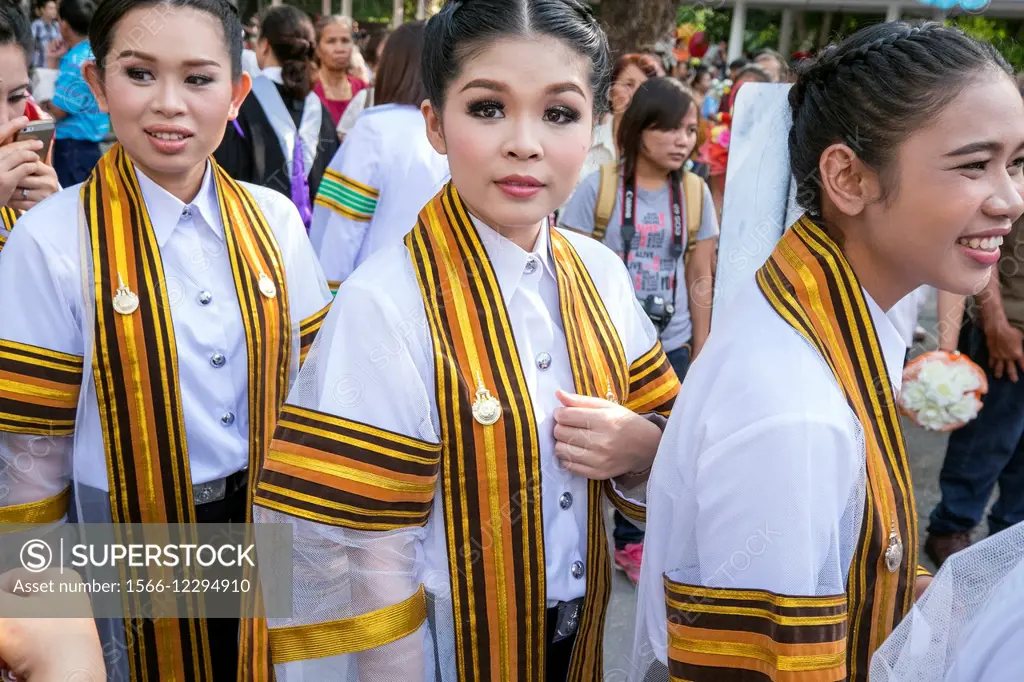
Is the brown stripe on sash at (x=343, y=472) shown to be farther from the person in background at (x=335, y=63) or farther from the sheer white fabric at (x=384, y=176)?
the person in background at (x=335, y=63)

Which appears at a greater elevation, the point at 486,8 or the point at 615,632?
the point at 486,8

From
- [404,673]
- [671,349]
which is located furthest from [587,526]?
[671,349]

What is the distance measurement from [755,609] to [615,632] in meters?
2.11

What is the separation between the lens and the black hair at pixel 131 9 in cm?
201

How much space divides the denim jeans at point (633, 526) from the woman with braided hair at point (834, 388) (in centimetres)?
234

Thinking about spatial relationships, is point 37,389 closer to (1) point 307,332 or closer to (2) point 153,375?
(2) point 153,375

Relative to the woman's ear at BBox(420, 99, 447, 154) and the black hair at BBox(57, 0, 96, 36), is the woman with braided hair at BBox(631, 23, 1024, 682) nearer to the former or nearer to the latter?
the woman's ear at BBox(420, 99, 447, 154)

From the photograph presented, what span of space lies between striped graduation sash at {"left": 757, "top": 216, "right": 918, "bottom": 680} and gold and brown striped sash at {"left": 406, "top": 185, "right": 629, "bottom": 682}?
0.43m

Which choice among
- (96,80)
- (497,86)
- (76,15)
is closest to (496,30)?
(497,86)

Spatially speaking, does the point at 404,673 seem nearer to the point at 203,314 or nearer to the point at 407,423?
the point at 407,423

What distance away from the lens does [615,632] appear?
326 cm

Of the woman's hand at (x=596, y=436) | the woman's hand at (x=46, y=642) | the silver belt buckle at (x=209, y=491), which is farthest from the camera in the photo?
the silver belt buckle at (x=209, y=491)

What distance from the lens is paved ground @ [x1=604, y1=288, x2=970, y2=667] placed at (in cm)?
320

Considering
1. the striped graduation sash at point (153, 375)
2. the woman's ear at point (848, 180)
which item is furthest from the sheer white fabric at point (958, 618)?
the striped graduation sash at point (153, 375)
